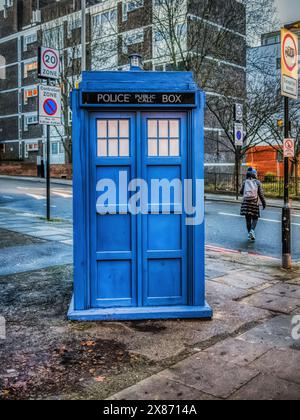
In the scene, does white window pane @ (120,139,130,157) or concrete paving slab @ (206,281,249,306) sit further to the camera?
concrete paving slab @ (206,281,249,306)

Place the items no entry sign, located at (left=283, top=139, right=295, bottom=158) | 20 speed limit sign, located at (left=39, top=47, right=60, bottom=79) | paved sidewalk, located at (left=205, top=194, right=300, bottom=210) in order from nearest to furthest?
no entry sign, located at (left=283, top=139, right=295, bottom=158)
20 speed limit sign, located at (left=39, top=47, right=60, bottom=79)
paved sidewalk, located at (left=205, top=194, right=300, bottom=210)

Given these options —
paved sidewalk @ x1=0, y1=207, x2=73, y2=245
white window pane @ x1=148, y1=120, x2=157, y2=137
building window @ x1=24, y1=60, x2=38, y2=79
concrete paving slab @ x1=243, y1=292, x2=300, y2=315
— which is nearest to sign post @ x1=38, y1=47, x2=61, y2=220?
paved sidewalk @ x1=0, y1=207, x2=73, y2=245

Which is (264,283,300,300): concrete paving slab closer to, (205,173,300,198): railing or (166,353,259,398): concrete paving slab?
(166,353,259,398): concrete paving slab

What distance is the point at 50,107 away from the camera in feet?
41.4

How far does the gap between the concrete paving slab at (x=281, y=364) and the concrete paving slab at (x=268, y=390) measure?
11 centimetres

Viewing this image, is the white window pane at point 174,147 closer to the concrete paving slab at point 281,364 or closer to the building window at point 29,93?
the concrete paving slab at point 281,364

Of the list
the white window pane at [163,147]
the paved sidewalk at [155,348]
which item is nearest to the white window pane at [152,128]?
the white window pane at [163,147]

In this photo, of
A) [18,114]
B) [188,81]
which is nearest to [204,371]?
[188,81]

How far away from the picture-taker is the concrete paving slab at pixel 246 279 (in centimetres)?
714

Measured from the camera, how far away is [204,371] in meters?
4.02

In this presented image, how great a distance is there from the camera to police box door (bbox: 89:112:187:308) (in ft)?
17.5

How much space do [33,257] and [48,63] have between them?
6541 millimetres

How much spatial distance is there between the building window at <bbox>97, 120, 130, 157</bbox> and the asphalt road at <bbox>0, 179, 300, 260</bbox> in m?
5.79
